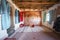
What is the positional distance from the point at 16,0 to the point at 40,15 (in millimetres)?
8174

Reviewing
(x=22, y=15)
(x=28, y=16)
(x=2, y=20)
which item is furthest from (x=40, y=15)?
(x=2, y=20)

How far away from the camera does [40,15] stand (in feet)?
46.0

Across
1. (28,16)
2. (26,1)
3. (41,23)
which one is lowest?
(41,23)

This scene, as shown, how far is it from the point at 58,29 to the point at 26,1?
9.79ft

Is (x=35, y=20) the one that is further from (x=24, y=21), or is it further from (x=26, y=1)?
(x=26, y=1)

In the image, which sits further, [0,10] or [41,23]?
[41,23]

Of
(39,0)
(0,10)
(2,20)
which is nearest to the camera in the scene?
(0,10)

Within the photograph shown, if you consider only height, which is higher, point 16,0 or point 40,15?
point 16,0

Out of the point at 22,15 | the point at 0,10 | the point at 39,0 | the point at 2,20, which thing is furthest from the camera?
the point at 22,15

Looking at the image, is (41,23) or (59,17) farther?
(41,23)

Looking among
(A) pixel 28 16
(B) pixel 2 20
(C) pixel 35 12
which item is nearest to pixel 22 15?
(A) pixel 28 16

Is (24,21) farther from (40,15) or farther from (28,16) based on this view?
(40,15)

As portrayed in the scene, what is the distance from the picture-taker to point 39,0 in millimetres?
6258

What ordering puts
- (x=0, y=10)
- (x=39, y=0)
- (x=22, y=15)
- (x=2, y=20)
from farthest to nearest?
(x=22, y=15) < (x=39, y=0) < (x=2, y=20) < (x=0, y=10)
